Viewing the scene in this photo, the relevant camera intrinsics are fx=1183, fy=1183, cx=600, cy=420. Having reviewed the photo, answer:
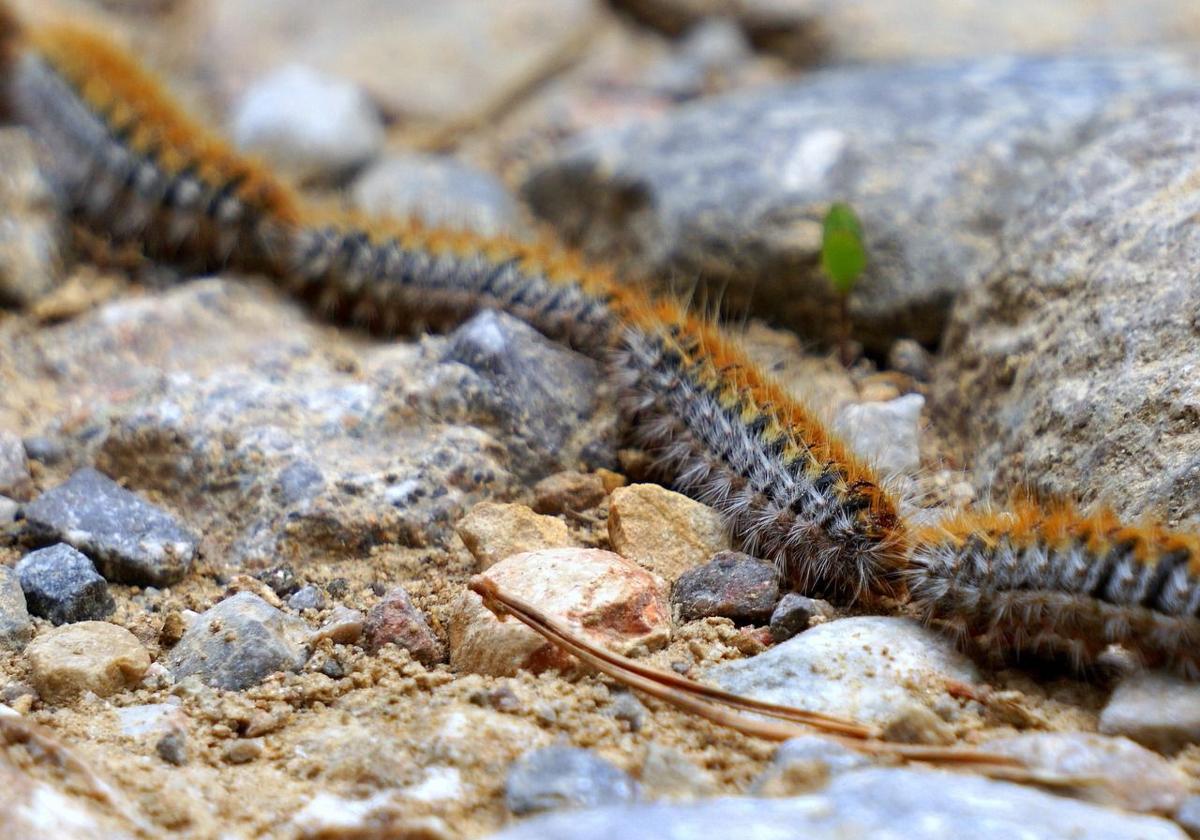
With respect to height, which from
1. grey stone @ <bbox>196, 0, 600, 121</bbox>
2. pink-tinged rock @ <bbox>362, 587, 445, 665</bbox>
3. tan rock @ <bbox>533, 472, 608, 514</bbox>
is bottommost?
pink-tinged rock @ <bbox>362, 587, 445, 665</bbox>

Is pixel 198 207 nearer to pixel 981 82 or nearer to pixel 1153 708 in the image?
pixel 981 82

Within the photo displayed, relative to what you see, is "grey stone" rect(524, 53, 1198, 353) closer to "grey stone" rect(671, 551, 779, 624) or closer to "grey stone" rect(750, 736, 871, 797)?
"grey stone" rect(671, 551, 779, 624)

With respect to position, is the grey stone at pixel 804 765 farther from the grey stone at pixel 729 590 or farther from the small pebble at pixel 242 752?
the small pebble at pixel 242 752

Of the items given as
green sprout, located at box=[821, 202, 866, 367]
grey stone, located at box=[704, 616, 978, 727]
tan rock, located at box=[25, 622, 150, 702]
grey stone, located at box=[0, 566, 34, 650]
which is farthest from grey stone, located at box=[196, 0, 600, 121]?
grey stone, located at box=[704, 616, 978, 727]

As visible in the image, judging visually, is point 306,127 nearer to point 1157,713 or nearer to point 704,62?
point 704,62

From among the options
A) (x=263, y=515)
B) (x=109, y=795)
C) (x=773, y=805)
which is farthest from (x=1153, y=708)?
(x=263, y=515)
